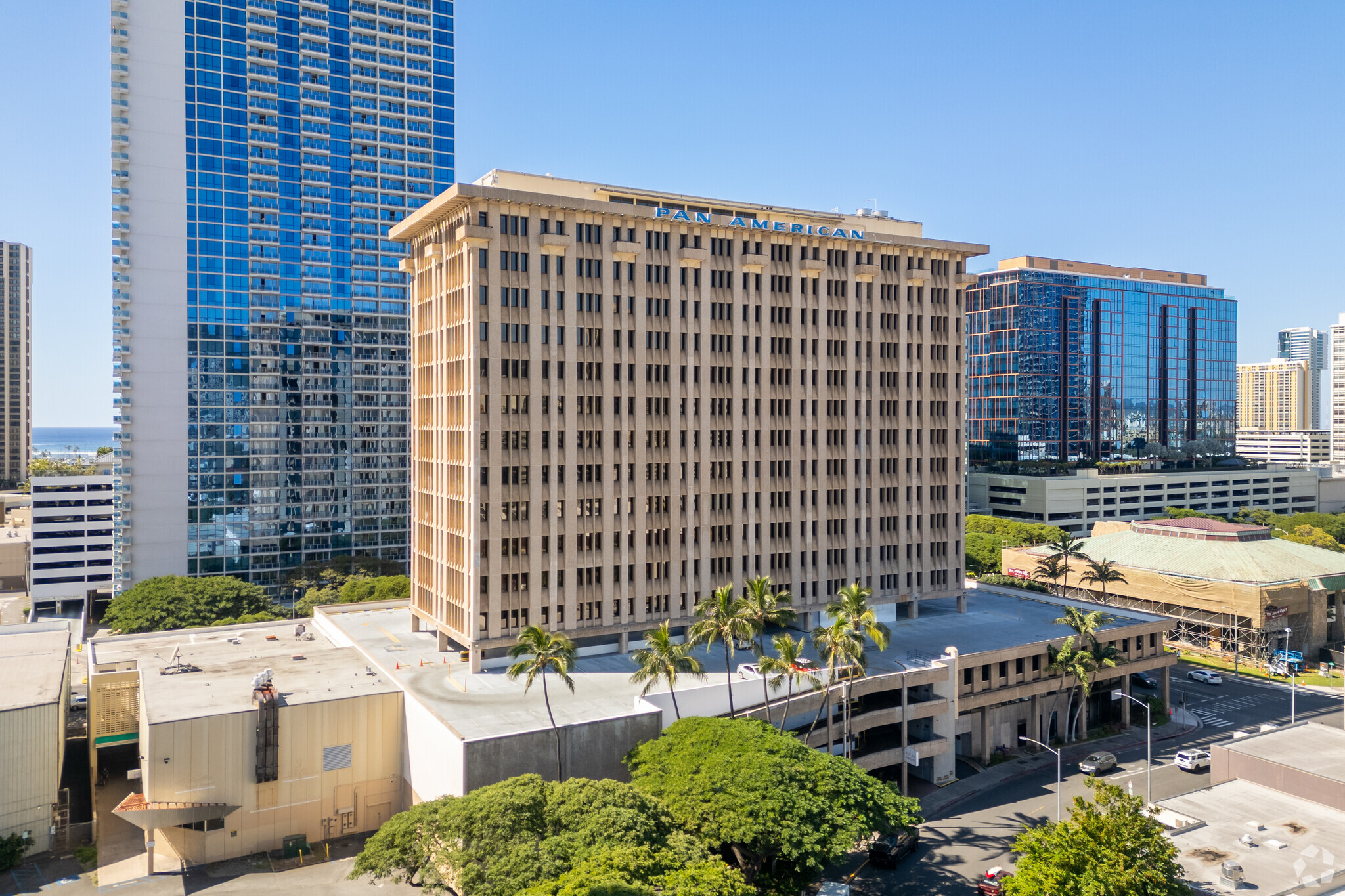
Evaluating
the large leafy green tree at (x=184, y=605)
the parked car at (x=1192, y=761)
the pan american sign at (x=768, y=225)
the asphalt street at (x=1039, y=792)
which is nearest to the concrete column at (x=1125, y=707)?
the asphalt street at (x=1039, y=792)

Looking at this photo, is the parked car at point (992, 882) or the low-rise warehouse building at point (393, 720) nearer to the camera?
the parked car at point (992, 882)

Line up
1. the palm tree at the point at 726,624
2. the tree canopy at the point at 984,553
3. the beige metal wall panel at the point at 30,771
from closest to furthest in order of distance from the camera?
1. the palm tree at the point at 726,624
2. the beige metal wall panel at the point at 30,771
3. the tree canopy at the point at 984,553

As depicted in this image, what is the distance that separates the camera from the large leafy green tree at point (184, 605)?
443ft

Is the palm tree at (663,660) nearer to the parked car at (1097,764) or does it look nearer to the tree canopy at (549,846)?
the tree canopy at (549,846)

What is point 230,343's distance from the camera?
A: 185m

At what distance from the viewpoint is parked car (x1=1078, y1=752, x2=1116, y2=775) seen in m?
94.6

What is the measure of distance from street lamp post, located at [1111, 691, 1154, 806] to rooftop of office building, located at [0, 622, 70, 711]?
96246 mm

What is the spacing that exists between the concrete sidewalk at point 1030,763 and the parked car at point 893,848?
8.87m

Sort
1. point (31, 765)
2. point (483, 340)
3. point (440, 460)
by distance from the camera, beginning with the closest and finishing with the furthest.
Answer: point (31, 765) → point (483, 340) → point (440, 460)

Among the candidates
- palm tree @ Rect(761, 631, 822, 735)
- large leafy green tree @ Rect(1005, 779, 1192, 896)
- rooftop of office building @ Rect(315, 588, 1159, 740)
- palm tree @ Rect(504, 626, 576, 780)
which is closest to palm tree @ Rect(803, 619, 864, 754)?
palm tree @ Rect(761, 631, 822, 735)

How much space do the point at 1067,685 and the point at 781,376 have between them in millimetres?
46372

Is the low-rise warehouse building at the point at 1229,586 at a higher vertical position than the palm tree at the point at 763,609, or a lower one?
lower

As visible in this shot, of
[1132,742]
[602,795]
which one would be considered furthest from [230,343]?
[1132,742]

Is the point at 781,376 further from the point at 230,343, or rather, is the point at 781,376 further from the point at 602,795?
the point at 230,343
